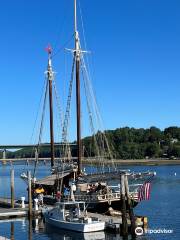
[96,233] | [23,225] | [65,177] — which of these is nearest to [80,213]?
[96,233]

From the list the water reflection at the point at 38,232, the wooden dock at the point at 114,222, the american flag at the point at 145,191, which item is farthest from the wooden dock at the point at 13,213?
the american flag at the point at 145,191

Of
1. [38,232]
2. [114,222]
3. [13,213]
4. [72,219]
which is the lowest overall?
[38,232]

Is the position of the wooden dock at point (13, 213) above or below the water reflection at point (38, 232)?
above

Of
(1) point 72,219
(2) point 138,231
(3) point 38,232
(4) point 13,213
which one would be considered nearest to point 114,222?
(2) point 138,231

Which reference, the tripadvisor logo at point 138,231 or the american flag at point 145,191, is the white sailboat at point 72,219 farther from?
the american flag at point 145,191

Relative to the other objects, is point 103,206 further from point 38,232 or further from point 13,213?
point 13,213

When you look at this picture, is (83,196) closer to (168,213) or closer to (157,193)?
(168,213)

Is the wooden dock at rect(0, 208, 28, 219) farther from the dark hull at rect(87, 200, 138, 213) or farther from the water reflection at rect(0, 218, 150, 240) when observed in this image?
the dark hull at rect(87, 200, 138, 213)

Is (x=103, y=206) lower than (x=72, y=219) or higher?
higher

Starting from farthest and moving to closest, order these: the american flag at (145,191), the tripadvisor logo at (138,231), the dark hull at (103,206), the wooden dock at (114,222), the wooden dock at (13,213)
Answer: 1. the wooden dock at (13,213)
2. the dark hull at (103,206)
3. the american flag at (145,191)
4. the wooden dock at (114,222)
5. the tripadvisor logo at (138,231)

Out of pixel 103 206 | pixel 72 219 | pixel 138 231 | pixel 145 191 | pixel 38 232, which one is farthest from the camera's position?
pixel 103 206

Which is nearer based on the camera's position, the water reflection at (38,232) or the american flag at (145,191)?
the water reflection at (38,232)

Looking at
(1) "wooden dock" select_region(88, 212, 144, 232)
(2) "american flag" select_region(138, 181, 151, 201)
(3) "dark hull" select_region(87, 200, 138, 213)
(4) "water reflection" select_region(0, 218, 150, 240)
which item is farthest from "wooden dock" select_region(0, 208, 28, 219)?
(2) "american flag" select_region(138, 181, 151, 201)

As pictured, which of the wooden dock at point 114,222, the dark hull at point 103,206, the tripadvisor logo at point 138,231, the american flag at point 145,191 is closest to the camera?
the tripadvisor logo at point 138,231
